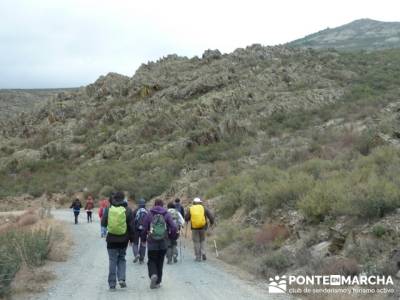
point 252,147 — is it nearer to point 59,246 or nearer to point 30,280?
point 59,246

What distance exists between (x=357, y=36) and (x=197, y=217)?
144 meters

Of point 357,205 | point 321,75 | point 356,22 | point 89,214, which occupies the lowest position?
point 89,214

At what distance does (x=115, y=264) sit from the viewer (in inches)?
451

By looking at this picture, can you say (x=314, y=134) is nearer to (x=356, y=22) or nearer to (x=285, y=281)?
(x=285, y=281)

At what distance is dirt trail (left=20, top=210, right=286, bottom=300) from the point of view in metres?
11.0

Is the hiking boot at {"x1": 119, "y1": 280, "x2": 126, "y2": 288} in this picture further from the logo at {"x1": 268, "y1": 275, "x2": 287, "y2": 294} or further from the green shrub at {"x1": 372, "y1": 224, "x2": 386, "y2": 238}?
the green shrub at {"x1": 372, "y1": 224, "x2": 386, "y2": 238}

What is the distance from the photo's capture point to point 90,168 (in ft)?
171

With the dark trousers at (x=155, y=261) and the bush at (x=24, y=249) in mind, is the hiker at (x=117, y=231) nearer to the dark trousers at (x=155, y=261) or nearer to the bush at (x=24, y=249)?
the dark trousers at (x=155, y=261)

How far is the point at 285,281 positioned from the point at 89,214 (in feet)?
68.2

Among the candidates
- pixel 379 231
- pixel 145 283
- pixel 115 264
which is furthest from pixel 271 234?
pixel 115 264

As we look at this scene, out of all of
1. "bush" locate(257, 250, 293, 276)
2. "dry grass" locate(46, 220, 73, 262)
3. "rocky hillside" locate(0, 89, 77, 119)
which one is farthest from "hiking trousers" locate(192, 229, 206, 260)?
"rocky hillside" locate(0, 89, 77, 119)

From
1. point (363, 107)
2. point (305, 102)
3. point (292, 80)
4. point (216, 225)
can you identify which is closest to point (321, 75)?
point (292, 80)

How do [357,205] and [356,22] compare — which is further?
[356,22]

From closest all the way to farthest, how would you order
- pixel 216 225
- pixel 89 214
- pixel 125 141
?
pixel 216 225 → pixel 89 214 → pixel 125 141
